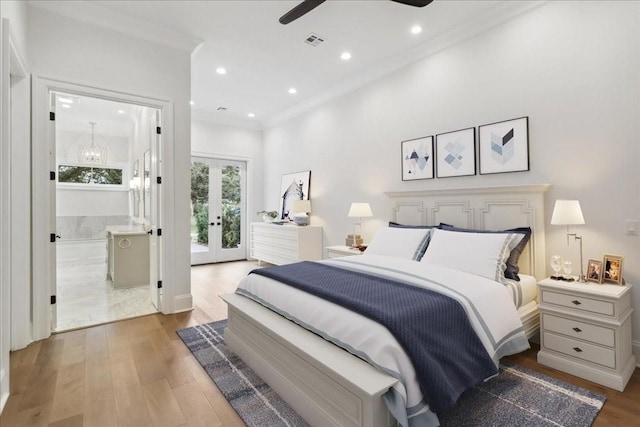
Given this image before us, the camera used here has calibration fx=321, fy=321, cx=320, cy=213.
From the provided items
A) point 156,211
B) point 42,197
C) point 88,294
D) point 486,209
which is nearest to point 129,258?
point 88,294

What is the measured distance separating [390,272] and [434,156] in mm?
1869

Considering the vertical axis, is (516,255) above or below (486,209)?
below

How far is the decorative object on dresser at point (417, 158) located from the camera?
378 centimetres

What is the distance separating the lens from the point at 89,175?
6793mm

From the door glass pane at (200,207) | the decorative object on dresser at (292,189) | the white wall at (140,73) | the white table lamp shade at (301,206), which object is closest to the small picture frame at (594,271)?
the white wall at (140,73)

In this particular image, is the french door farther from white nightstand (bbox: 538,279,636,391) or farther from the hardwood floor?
white nightstand (bbox: 538,279,636,391)

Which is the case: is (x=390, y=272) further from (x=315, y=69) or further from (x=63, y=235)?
(x=63, y=235)

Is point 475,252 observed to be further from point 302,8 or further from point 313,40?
point 313,40

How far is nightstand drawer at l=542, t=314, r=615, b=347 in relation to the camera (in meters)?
2.12

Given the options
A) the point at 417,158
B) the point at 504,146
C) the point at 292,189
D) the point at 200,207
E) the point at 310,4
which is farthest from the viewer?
the point at 200,207

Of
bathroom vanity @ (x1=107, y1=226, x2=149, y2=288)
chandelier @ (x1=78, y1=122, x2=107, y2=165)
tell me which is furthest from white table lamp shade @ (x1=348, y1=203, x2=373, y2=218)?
chandelier @ (x1=78, y1=122, x2=107, y2=165)

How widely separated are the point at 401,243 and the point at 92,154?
636 cm

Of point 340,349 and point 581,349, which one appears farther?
point 581,349

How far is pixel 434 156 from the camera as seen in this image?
3.73m
